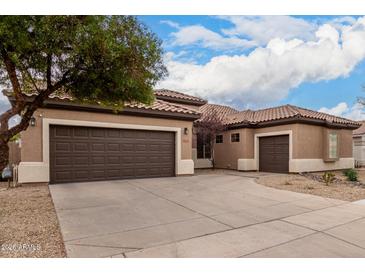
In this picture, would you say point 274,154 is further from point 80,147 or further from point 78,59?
point 78,59

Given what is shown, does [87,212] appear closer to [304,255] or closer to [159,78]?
[159,78]

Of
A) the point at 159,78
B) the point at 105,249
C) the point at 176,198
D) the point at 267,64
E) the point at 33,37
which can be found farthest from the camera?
the point at 267,64

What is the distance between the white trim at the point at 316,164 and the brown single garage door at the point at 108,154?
7.32m

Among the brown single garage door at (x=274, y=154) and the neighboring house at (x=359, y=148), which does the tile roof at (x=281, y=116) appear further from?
the neighboring house at (x=359, y=148)

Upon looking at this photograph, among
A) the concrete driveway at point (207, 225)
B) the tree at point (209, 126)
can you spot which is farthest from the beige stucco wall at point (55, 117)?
the tree at point (209, 126)

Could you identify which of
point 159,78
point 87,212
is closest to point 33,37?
point 159,78

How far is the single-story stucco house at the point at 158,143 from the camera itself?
9789 mm

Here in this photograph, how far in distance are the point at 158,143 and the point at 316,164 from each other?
10323 mm

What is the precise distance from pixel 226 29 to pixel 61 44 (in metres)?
5.48

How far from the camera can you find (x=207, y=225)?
15.7ft

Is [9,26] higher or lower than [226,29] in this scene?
lower

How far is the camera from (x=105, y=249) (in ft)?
12.0

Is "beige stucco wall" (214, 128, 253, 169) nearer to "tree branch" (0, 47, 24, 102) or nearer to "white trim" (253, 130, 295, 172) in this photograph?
"white trim" (253, 130, 295, 172)

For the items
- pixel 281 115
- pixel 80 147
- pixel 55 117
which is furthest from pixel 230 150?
pixel 55 117
